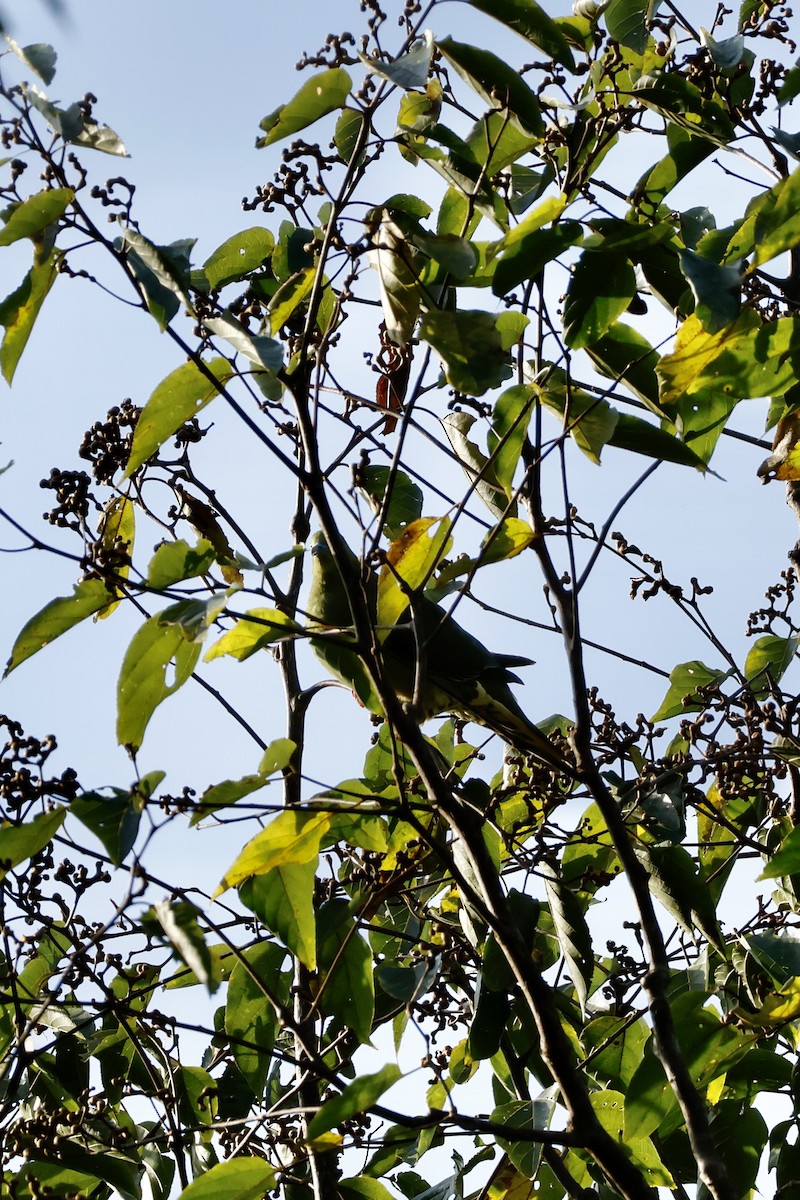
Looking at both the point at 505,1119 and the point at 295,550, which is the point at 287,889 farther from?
the point at 505,1119

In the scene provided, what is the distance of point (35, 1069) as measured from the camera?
249 cm

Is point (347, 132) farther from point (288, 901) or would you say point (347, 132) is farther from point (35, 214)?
point (288, 901)

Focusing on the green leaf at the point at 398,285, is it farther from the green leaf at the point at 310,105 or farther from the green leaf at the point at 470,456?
the green leaf at the point at 470,456

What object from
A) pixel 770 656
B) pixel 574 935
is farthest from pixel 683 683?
pixel 574 935

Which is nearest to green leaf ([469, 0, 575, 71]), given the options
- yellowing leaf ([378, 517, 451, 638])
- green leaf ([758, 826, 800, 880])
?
yellowing leaf ([378, 517, 451, 638])

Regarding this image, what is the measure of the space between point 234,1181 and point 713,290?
135cm

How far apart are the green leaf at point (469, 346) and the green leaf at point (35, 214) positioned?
513 millimetres

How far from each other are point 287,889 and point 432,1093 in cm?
116

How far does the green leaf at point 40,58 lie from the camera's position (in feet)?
4.98

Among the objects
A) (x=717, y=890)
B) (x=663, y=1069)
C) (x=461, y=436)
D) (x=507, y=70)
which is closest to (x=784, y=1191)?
(x=663, y=1069)

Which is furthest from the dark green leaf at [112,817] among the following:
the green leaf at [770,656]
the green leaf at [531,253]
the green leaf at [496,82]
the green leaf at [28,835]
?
the green leaf at [770,656]

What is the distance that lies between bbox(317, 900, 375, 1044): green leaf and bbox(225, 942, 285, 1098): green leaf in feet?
0.72

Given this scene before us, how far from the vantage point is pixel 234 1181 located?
1.52 metres

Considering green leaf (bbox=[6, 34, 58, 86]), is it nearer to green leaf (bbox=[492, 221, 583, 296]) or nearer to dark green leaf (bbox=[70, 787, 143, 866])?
green leaf (bbox=[492, 221, 583, 296])
